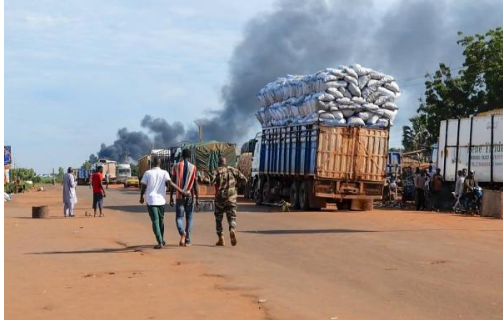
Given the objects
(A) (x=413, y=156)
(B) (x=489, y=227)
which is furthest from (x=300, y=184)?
(A) (x=413, y=156)

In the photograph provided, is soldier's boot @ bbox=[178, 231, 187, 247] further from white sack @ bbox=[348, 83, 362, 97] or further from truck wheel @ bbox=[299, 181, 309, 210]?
white sack @ bbox=[348, 83, 362, 97]

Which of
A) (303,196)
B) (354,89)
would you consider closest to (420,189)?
(303,196)

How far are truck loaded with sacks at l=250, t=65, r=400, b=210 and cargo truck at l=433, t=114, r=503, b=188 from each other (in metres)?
2.94

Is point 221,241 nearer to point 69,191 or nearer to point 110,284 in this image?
point 110,284

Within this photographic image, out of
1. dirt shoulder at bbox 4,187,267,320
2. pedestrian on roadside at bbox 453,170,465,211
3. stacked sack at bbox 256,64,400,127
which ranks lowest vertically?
dirt shoulder at bbox 4,187,267,320

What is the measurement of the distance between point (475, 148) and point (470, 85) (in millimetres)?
18800

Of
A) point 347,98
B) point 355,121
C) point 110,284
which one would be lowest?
point 110,284

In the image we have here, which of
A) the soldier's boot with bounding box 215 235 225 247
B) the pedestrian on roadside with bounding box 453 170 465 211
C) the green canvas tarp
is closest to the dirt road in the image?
the soldier's boot with bounding box 215 235 225 247

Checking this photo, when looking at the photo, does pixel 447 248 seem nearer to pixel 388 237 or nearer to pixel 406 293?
pixel 388 237

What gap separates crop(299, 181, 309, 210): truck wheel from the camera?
27869 millimetres

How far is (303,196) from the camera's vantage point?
28.2 metres

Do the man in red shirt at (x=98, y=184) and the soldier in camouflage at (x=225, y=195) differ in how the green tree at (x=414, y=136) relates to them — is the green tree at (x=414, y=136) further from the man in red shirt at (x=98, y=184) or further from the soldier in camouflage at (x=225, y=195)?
the soldier in camouflage at (x=225, y=195)

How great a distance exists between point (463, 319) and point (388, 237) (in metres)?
9.22

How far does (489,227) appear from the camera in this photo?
20.8 meters
